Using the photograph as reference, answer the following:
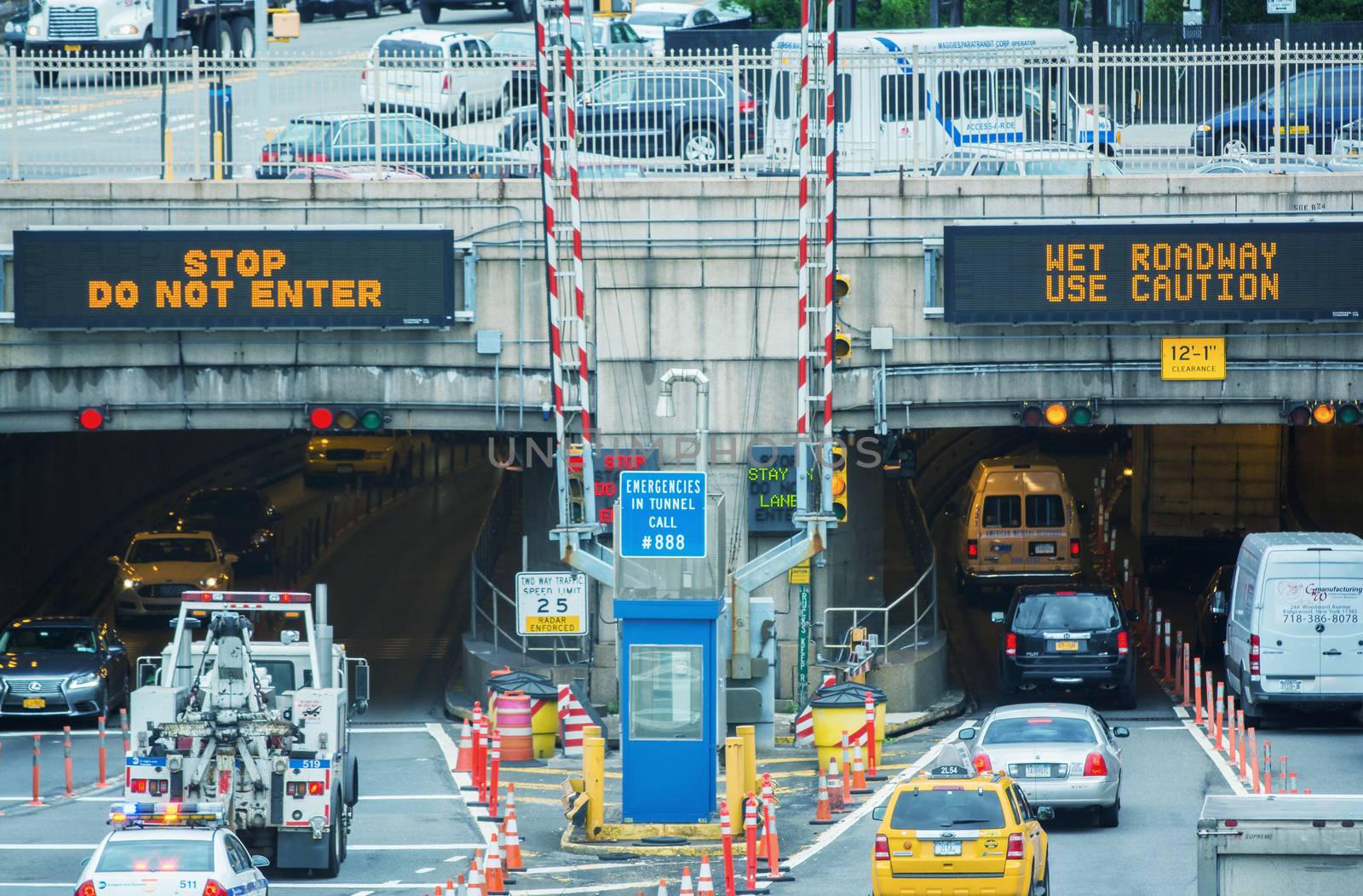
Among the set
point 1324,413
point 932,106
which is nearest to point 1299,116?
point 1324,413

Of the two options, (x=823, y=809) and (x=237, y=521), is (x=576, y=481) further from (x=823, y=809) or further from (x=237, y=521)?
(x=237, y=521)

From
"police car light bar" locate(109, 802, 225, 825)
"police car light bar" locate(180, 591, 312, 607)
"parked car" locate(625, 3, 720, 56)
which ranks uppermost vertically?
"parked car" locate(625, 3, 720, 56)

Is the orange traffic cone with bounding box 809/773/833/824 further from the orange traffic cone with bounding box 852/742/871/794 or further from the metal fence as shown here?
the metal fence

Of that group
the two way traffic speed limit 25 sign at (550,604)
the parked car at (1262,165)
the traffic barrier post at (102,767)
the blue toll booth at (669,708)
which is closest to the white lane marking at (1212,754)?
the blue toll booth at (669,708)

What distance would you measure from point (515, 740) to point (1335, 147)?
1323 cm

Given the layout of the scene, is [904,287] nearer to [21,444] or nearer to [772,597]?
[772,597]

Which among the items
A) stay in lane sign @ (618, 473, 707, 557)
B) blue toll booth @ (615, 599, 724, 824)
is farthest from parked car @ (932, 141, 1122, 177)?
blue toll booth @ (615, 599, 724, 824)

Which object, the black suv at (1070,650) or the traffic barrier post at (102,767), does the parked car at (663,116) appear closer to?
the black suv at (1070,650)

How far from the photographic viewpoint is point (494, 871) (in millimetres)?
19281

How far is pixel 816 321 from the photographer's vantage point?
93.5 feet

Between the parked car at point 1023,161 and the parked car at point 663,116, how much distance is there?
2.67 metres

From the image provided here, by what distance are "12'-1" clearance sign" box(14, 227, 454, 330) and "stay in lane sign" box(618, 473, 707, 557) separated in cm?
692

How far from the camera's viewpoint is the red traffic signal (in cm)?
2903

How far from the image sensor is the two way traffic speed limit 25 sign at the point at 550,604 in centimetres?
2694
